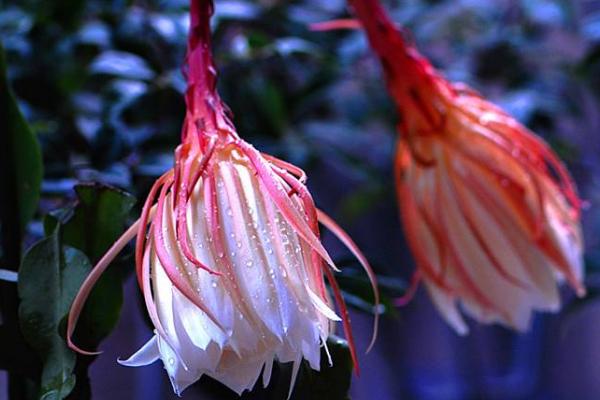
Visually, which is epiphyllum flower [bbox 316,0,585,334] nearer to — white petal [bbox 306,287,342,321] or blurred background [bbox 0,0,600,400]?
blurred background [bbox 0,0,600,400]

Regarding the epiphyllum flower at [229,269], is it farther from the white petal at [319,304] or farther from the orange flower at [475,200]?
the orange flower at [475,200]

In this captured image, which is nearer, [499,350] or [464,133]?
[464,133]

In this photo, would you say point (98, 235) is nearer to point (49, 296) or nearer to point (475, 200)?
point (49, 296)

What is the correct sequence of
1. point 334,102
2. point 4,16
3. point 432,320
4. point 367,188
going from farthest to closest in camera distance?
point 432,320, point 367,188, point 334,102, point 4,16

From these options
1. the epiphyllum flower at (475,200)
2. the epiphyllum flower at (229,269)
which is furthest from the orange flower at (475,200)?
the epiphyllum flower at (229,269)

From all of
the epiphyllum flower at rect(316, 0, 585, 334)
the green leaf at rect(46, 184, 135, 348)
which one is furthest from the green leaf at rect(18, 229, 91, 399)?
the epiphyllum flower at rect(316, 0, 585, 334)

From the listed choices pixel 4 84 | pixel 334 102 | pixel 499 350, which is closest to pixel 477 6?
pixel 334 102

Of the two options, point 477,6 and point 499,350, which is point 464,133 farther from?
point 499,350
